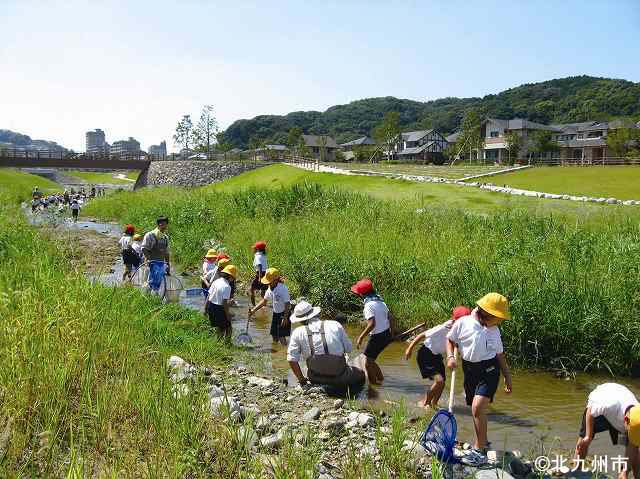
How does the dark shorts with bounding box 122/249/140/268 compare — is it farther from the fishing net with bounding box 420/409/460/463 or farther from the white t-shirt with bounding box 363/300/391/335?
the fishing net with bounding box 420/409/460/463

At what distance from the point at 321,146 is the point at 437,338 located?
85.3m

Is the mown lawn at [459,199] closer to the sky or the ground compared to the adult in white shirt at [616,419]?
closer to the sky

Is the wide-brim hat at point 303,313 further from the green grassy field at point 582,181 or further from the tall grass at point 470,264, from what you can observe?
the green grassy field at point 582,181

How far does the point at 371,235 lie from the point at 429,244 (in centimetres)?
186

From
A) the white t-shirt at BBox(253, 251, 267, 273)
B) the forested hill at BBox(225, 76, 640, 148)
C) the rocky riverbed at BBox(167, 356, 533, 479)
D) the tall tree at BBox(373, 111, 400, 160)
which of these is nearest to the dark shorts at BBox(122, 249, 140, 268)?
the white t-shirt at BBox(253, 251, 267, 273)

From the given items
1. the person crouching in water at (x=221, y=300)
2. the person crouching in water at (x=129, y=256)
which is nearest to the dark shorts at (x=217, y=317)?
the person crouching in water at (x=221, y=300)

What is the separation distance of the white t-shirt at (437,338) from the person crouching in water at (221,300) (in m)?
3.50

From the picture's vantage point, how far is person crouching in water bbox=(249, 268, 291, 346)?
8750 millimetres

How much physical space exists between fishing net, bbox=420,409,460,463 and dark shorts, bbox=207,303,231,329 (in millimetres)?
4601

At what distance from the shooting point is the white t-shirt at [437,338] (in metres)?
6.55

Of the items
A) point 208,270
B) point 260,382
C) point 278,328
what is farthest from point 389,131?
point 260,382

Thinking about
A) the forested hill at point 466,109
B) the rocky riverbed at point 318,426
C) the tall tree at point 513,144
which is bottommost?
the rocky riverbed at point 318,426

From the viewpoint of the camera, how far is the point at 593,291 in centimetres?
845

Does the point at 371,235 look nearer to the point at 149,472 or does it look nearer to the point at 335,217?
the point at 335,217
